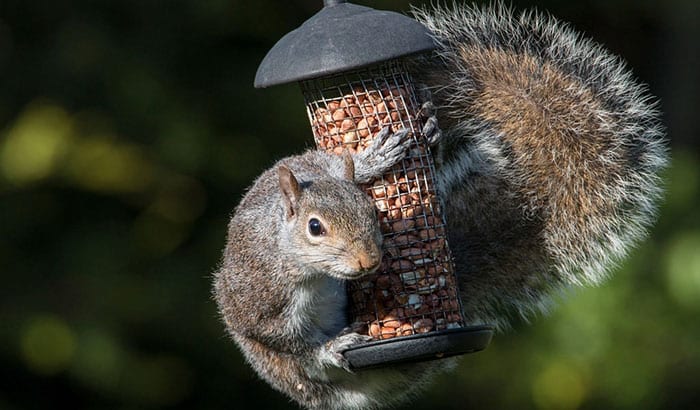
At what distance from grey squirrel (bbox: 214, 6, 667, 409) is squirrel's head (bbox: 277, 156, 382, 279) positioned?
18 centimetres

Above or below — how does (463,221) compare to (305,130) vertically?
above

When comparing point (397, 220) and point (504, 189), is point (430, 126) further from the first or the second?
point (504, 189)

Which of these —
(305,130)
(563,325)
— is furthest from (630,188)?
(305,130)

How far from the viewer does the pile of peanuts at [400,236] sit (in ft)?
7.98

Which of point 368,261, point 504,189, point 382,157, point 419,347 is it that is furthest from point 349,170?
point 504,189

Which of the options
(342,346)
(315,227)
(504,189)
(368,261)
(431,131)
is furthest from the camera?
(504,189)

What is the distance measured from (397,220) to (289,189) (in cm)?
29

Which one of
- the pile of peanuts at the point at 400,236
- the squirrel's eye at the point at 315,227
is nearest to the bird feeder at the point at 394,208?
the pile of peanuts at the point at 400,236

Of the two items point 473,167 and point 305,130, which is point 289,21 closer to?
point 305,130

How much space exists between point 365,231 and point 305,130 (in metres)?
2.36

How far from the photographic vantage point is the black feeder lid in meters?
2.19

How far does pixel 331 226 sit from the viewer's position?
7.14 feet

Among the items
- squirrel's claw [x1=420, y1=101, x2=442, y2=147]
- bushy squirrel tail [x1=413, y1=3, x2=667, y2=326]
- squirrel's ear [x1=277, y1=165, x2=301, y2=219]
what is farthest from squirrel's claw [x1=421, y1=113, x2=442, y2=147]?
squirrel's ear [x1=277, y1=165, x2=301, y2=219]

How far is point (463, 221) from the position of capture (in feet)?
9.02
